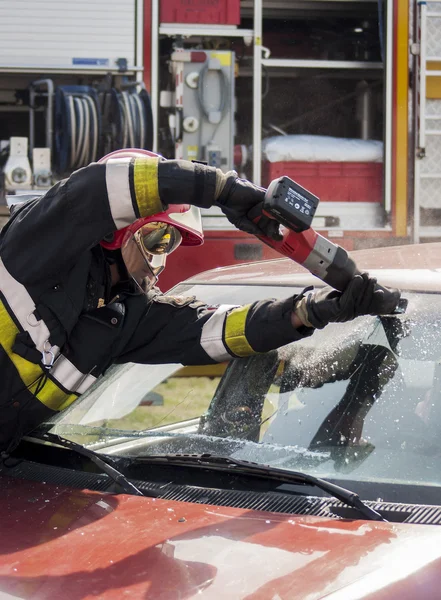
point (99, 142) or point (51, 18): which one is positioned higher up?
point (51, 18)

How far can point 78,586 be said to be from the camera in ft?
5.65

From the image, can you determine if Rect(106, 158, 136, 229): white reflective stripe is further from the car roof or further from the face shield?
the car roof

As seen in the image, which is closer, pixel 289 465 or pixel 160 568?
pixel 160 568

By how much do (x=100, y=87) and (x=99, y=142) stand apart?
0.43 meters

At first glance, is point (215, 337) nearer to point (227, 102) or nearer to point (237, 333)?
point (237, 333)

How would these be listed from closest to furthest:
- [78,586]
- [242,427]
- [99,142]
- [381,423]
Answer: [78,586] < [381,423] < [242,427] < [99,142]

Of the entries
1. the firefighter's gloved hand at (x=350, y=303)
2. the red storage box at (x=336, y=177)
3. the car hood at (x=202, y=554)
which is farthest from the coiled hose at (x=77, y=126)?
the car hood at (x=202, y=554)

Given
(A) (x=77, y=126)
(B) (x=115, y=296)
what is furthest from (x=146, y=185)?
(A) (x=77, y=126)

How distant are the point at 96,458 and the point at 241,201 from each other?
0.75 metres

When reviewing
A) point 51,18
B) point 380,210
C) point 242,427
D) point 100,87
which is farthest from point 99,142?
point 242,427

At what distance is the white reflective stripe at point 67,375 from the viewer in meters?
2.60

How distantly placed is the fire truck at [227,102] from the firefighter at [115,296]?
4007 millimetres

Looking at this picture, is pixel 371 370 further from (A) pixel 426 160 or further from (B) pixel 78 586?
(A) pixel 426 160

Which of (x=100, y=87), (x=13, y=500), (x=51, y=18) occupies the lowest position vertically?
(x=13, y=500)
